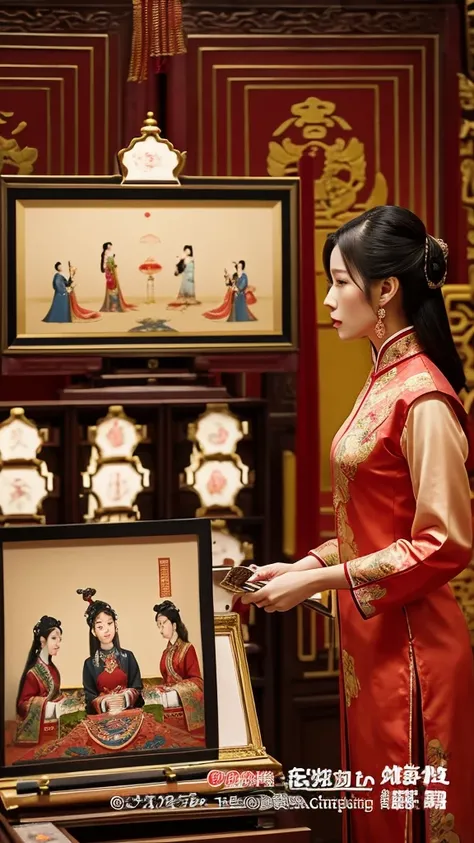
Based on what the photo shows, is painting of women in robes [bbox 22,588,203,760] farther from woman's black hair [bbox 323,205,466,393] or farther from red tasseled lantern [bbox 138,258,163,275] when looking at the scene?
red tasseled lantern [bbox 138,258,163,275]

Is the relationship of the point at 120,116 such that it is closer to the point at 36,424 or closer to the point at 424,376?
the point at 36,424

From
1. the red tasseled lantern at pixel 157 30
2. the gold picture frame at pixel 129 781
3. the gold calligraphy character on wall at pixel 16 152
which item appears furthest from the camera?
the gold calligraphy character on wall at pixel 16 152

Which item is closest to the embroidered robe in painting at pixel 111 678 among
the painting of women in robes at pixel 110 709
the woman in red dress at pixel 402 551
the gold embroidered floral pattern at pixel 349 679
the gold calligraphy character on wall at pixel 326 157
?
the painting of women in robes at pixel 110 709

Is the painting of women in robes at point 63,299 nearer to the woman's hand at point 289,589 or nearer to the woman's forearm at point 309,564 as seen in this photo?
the woman's forearm at point 309,564

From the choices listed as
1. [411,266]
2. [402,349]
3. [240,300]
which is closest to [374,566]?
[402,349]

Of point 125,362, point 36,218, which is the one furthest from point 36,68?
point 125,362

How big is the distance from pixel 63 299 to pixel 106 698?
3.80ft

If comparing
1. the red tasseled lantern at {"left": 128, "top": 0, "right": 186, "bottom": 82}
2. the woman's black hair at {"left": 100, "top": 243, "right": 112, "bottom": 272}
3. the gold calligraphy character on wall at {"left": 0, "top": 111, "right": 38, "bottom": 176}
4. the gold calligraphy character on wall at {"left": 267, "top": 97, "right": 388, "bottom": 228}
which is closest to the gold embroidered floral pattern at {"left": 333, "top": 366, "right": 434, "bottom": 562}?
the woman's black hair at {"left": 100, "top": 243, "right": 112, "bottom": 272}

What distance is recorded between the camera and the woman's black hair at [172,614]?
6.71ft

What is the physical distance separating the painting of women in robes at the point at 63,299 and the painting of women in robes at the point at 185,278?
244 mm

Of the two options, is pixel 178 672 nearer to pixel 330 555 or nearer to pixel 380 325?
pixel 330 555

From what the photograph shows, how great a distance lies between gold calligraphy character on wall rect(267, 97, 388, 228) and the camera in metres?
3.37

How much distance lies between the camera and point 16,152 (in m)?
3.26

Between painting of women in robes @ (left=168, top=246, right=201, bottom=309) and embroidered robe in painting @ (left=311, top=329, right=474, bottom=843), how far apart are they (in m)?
1.01
